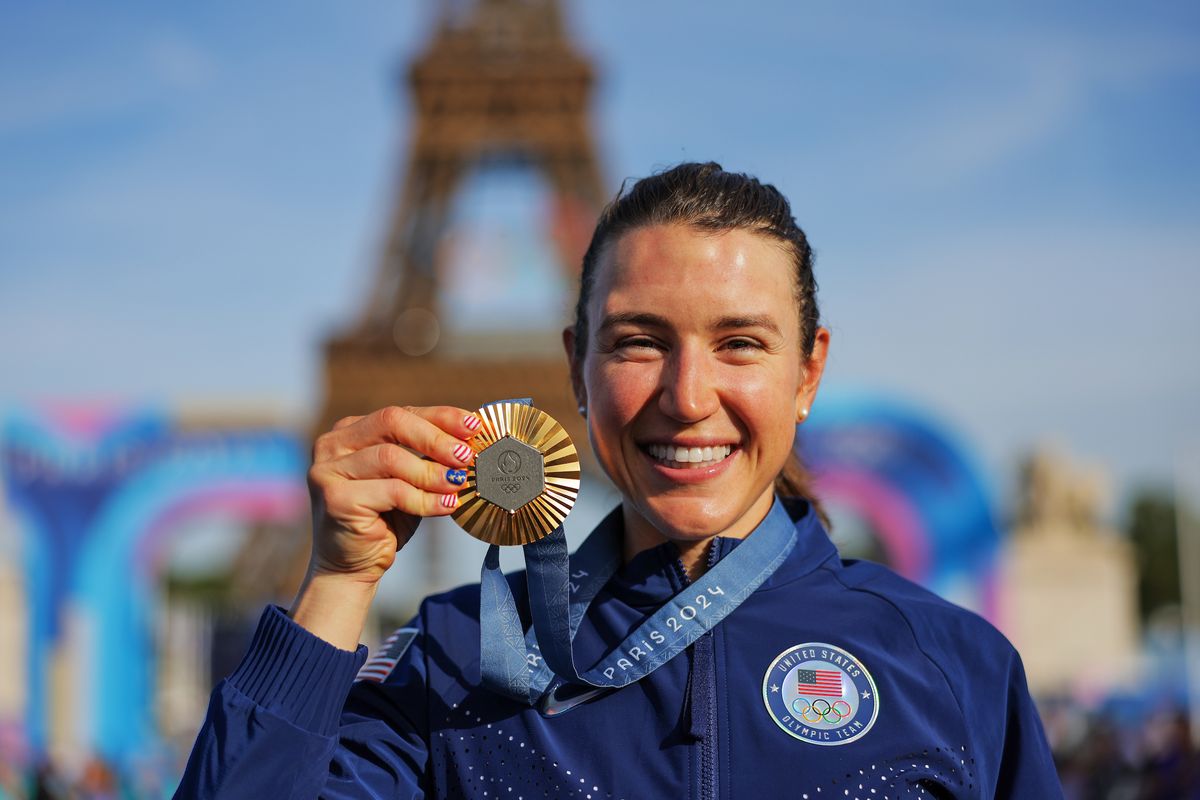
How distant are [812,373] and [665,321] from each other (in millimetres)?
324

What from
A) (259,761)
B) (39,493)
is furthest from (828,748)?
(39,493)

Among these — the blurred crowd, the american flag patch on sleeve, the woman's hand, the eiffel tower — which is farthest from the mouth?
the eiffel tower

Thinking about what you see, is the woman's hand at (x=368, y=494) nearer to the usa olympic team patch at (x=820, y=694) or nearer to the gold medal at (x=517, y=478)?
the gold medal at (x=517, y=478)

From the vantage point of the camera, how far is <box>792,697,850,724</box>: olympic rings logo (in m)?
1.58

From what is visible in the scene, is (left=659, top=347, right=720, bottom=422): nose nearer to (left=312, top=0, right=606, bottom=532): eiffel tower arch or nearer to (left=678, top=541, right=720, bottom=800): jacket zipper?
(left=678, top=541, right=720, bottom=800): jacket zipper

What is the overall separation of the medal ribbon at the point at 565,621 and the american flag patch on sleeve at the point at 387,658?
13 centimetres

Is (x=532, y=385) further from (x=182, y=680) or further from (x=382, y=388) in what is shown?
(x=182, y=680)

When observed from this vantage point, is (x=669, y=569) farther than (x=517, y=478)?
Yes

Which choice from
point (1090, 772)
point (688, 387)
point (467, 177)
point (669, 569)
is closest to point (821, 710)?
point (669, 569)

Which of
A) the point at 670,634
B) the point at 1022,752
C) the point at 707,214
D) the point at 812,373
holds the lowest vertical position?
the point at 1022,752

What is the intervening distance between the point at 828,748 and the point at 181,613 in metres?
19.7

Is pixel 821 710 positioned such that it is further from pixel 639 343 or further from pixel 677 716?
pixel 639 343

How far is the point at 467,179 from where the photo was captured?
25328mm

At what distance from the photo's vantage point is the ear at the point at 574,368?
5.95 ft
